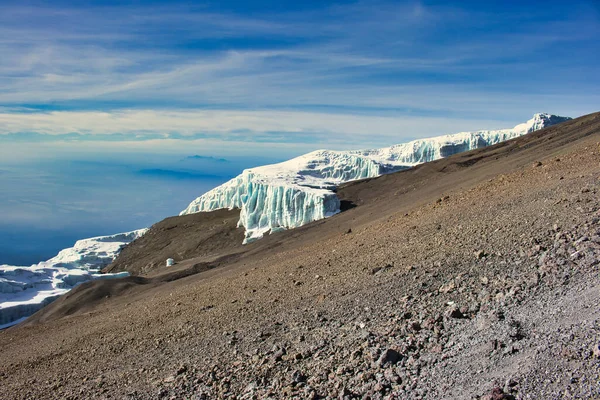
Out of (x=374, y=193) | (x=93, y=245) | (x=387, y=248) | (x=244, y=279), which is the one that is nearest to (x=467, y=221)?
(x=387, y=248)

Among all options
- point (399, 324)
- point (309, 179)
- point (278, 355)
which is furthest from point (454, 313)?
point (309, 179)

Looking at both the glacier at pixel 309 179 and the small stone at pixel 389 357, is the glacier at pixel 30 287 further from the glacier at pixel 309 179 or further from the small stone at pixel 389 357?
the small stone at pixel 389 357

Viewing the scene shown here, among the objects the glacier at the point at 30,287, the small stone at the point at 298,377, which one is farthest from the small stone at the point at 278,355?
the glacier at the point at 30,287

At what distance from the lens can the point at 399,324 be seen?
905cm

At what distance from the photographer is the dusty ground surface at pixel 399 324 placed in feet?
22.8

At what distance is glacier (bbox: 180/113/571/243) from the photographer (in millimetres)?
55688

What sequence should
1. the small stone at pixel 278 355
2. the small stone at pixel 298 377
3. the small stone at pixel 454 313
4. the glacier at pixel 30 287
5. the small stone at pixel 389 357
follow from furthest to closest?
the glacier at pixel 30 287 → the small stone at pixel 278 355 → the small stone at pixel 454 313 → the small stone at pixel 298 377 → the small stone at pixel 389 357

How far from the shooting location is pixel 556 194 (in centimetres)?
1417

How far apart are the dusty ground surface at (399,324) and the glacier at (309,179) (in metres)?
37.2

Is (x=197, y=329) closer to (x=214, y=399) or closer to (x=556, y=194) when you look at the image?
(x=214, y=399)

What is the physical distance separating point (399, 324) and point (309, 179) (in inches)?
2506

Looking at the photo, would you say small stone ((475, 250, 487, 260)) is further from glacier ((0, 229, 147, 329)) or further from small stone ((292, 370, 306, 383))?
glacier ((0, 229, 147, 329))

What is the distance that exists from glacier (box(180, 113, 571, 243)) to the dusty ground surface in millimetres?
37175

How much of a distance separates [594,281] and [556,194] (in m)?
6.44
